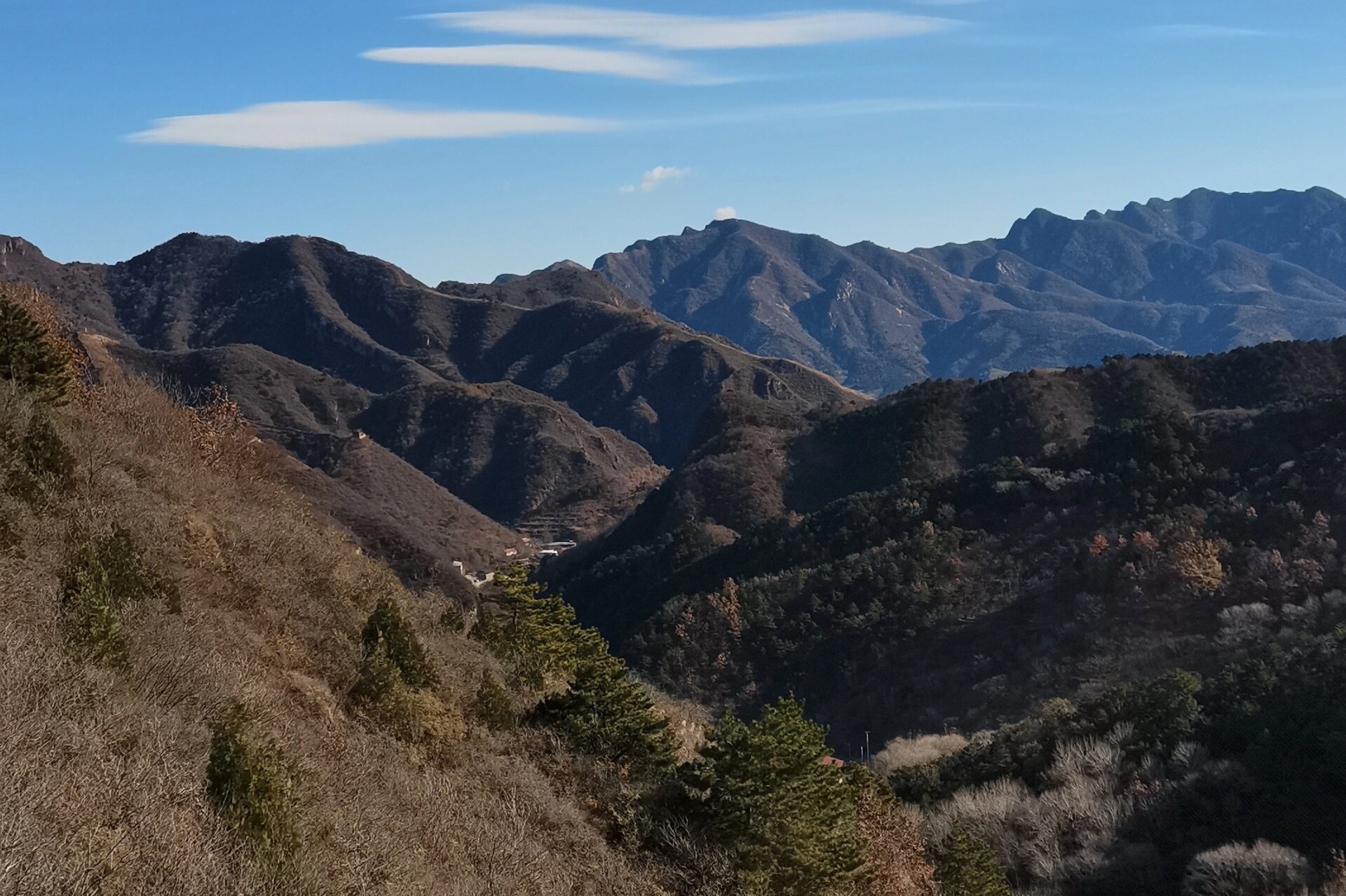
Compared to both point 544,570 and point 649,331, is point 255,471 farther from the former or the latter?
point 649,331

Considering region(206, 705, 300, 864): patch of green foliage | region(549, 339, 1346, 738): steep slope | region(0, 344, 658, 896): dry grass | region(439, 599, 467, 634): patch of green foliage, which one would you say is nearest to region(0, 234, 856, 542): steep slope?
region(549, 339, 1346, 738): steep slope

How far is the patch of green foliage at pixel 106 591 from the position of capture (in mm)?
10047

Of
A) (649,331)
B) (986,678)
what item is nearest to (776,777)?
(986,678)

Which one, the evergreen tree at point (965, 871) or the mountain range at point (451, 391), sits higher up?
the mountain range at point (451, 391)

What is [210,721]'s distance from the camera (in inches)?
398

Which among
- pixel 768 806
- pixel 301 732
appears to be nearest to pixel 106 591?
pixel 301 732

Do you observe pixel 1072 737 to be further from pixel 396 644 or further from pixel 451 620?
pixel 396 644

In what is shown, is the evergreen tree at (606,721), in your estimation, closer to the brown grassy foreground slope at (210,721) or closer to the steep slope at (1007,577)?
the brown grassy foreground slope at (210,721)

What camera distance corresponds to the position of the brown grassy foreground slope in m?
7.55

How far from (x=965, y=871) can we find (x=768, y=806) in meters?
6.13

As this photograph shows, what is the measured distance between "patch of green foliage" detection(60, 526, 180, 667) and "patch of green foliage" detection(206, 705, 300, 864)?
6.57 ft

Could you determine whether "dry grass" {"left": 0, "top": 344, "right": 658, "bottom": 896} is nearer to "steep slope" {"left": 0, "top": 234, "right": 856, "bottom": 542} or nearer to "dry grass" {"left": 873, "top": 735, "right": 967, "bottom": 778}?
"dry grass" {"left": 873, "top": 735, "right": 967, "bottom": 778}

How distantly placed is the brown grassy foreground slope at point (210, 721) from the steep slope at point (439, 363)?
83443mm

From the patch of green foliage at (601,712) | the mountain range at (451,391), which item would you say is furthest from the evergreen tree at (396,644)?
the mountain range at (451,391)
